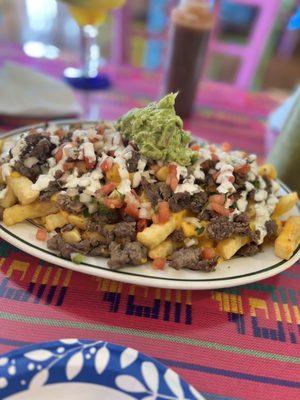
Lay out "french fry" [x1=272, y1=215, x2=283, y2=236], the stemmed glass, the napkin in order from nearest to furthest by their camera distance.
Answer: "french fry" [x1=272, y1=215, x2=283, y2=236] → the napkin → the stemmed glass

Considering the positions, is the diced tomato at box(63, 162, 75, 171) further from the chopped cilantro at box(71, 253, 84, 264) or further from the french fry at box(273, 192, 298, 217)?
the french fry at box(273, 192, 298, 217)

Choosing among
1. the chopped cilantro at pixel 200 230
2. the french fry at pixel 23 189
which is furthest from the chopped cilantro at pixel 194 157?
the french fry at pixel 23 189

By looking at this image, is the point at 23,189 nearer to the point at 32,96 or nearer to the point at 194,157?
the point at 194,157

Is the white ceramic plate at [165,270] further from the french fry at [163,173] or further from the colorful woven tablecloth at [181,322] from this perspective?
the french fry at [163,173]

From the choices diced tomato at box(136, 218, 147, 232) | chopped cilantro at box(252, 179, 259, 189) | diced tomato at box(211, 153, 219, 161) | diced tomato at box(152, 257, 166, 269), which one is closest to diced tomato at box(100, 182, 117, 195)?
diced tomato at box(136, 218, 147, 232)

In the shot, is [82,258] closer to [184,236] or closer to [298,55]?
[184,236]

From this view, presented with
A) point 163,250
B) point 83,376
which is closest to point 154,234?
point 163,250
